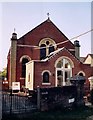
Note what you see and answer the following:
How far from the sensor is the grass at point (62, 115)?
43.3 feet

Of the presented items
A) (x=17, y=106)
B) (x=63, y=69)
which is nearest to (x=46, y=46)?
(x=63, y=69)

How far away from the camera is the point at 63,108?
15945 mm

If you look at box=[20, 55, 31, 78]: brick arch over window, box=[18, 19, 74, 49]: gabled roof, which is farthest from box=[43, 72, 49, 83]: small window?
box=[18, 19, 74, 49]: gabled roof

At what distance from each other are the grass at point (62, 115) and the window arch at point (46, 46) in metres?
18.2

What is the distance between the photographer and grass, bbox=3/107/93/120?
43.3ft

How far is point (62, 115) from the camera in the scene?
14070mm

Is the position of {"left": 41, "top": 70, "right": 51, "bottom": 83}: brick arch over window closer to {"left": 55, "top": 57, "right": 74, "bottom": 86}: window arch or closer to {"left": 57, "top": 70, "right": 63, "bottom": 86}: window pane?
{"left": 55, "top": 57, "right": 74, "bottom": 86}: window arch

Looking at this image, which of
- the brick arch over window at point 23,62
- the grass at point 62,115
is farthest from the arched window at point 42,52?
the grass at point 62,115

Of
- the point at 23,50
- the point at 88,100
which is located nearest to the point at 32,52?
the point at 23,50

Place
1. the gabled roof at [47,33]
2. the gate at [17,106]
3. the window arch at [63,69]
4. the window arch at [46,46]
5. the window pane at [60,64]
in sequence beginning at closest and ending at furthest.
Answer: the gate at [17,106] → the window arch at [63,69] → the window pane at [60,64] → the gabled roof at [47,33] → the window arch at [46,46]

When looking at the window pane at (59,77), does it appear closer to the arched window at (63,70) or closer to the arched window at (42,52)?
the arched window at (63,70)

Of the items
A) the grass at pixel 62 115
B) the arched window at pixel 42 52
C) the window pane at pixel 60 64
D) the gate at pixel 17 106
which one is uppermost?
the arched window at pixel 42 52

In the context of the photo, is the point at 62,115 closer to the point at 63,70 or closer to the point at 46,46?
the point at 63,70

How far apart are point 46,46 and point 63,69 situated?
16.9ft
